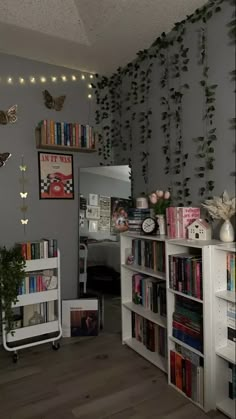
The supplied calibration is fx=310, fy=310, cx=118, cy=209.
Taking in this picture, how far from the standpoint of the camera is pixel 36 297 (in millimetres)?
2496

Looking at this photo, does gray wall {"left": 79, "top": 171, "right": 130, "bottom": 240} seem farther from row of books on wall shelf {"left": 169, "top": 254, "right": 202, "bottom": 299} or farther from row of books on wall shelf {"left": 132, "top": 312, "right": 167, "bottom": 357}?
row of books on wall shelf {"left": 169, "top": 254, "right": 202, "bottom": 299}

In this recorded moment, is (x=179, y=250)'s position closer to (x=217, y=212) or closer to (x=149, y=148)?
(x=217, y=212)

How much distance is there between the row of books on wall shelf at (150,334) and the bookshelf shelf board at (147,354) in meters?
0.03

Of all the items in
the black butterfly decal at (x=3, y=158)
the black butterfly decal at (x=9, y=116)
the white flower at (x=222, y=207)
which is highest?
the black butterfly decal at (x=9, y=116)

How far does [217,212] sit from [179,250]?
1.32 feet

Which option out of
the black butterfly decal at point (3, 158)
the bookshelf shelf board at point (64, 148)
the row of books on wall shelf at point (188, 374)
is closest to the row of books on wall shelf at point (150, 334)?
the row of books on wall shelf at point (188, 374)

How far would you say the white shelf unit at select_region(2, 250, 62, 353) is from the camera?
2.42 metres

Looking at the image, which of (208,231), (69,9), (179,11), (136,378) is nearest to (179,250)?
(208,231)

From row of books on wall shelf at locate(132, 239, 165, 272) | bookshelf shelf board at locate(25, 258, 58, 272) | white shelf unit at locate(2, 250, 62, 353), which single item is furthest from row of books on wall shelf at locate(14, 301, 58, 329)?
row of books on wall shelf at locate(132, 239, 165, 272)

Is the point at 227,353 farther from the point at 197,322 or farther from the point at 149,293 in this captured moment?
the point at 149,293

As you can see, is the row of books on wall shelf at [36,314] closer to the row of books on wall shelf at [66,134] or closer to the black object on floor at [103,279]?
the black object on floor at [103,279]

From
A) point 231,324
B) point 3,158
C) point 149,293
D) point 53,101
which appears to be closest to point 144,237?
point 149,293

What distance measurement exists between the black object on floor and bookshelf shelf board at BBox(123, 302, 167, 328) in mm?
336

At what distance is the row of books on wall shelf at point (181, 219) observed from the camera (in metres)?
2.10
